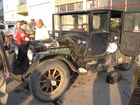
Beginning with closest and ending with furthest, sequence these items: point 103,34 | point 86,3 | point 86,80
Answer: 1. point 103,34
2. point 86,80
3. point 86,3

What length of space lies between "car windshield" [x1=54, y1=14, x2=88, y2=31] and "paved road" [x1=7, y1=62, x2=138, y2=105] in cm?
142

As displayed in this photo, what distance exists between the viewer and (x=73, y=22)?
4.46 metres

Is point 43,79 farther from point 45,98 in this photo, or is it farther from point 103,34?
point 103,34

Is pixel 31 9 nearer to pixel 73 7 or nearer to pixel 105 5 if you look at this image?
pixel 73 7

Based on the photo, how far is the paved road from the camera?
336cm

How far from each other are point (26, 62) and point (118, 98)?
219cm

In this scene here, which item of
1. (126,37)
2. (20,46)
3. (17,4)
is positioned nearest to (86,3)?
(126,37)

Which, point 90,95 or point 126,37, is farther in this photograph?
point 126,37

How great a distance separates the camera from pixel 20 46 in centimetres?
396

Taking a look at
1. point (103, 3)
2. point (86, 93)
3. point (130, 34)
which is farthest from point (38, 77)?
point (103, 3)

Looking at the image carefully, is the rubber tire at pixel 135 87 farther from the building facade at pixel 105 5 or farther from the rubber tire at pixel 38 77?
the building facade at pixel 105 5

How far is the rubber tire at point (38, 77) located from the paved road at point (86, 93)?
0.45 ft

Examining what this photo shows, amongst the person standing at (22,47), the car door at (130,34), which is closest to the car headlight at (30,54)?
the person standing at (22,47)

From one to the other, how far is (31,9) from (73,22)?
17347mm
